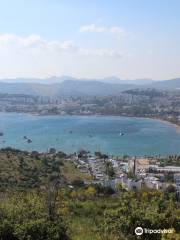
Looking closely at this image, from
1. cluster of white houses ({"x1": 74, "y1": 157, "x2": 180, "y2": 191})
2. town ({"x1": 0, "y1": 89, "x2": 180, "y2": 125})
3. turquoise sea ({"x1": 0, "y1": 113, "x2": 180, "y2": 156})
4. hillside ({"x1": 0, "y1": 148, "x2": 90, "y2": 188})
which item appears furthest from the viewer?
town ({"x1": 0, "y1": 89, "x2": 180, "y2": 125})

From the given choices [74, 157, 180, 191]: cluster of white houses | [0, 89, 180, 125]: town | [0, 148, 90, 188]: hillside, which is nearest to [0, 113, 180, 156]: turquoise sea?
[0, 89, 180, 125]: town

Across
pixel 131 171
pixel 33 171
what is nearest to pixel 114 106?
pixel 131 171

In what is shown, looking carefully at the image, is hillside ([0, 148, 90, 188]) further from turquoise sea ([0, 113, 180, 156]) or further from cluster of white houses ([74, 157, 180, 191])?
turquoise sea ([0, 113, 180, 156])

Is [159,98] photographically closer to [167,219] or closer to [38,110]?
[38,110]

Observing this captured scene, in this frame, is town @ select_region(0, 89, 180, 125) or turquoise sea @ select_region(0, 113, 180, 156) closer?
turquoise sea @ select_region(0, 113, 180, 156)

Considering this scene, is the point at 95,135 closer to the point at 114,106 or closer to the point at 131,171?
the point at 131,171

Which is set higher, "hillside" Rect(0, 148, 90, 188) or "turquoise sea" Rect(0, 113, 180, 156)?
"hillside" Rect(0, 148, 90, 188)

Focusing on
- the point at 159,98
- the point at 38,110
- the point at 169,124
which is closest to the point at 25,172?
the point at 169,124

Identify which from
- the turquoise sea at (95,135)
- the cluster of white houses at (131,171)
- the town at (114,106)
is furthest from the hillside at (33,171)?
the town at (114,106)

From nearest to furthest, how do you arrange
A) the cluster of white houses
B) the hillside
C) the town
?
the hillside, the cluster of white houses, the town

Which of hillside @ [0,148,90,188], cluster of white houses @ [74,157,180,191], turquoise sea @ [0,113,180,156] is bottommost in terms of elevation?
turquoise sea @ [0,113,180,156]
